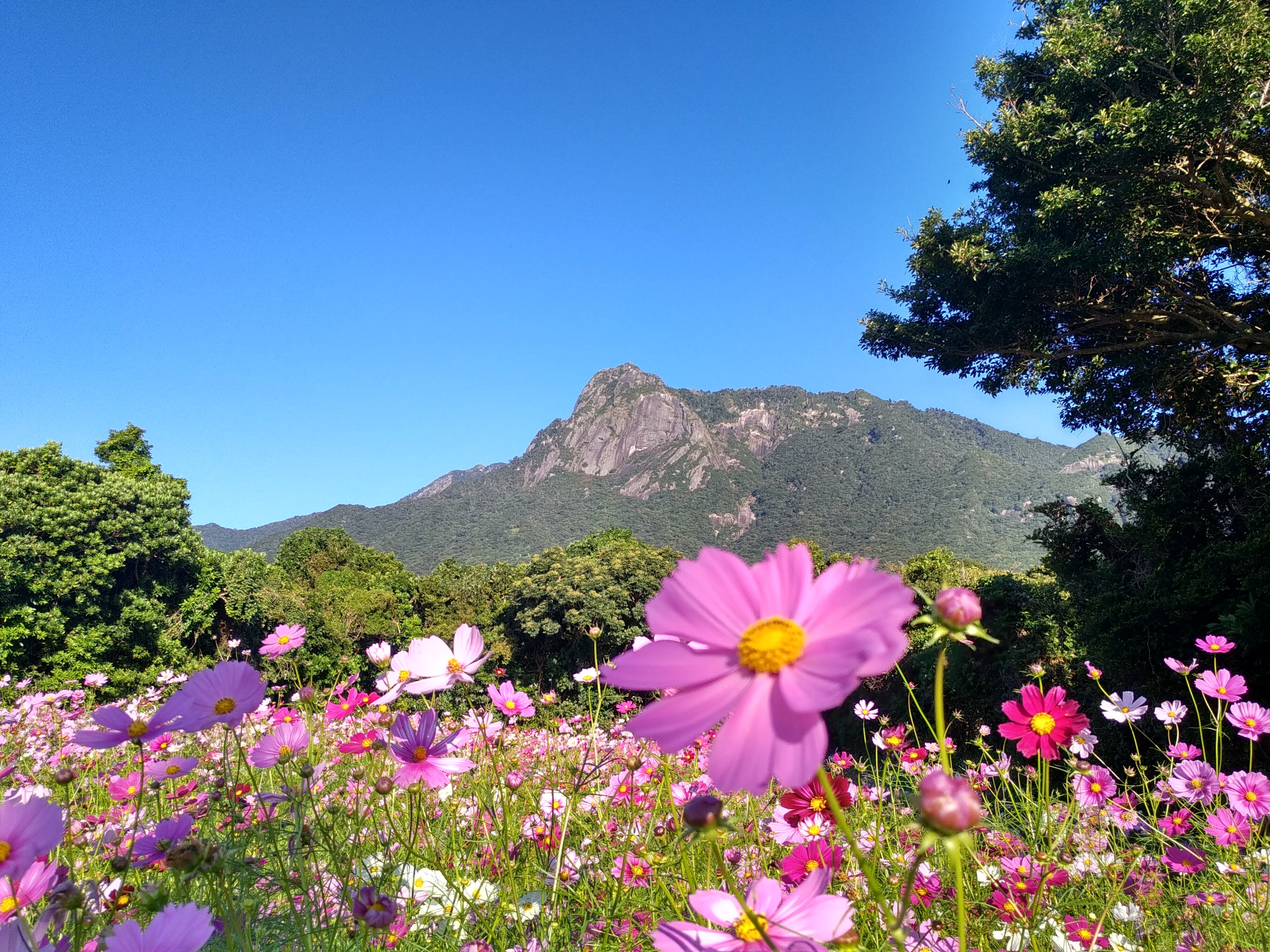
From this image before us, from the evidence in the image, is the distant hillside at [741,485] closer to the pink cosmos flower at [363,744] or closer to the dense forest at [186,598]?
the dense forest at [186,598]

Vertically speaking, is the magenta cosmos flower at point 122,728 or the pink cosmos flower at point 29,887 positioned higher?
the magenta cosmos flower at point 122,728

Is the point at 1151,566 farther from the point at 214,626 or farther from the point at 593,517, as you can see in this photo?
the point at 593,517

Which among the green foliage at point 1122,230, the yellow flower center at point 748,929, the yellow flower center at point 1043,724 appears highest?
the green foliage at point 1122,230

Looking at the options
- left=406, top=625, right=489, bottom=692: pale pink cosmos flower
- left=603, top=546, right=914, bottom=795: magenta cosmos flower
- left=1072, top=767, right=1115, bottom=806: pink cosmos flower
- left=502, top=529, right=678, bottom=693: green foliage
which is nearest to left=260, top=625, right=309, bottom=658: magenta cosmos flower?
left=406, top=625, right=489, bottom=692: pale pink cosmos flower

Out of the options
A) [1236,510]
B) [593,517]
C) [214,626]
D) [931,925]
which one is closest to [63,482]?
[214,626]

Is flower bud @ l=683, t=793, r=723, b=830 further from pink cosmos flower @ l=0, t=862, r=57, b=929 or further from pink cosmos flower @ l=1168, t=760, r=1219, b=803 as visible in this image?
pink cosmos flower @ l=1168, t=760, r=1219, b=803

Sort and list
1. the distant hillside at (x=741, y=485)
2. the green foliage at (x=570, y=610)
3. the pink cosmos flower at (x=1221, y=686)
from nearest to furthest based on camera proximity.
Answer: the pink cosmos flower at (x=1221, y=686) < the green foliage at (x=570, y=610) < the distant hillside at (x=741, y=485)

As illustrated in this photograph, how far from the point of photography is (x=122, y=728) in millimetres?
798

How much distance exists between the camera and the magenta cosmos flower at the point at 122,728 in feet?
2.29

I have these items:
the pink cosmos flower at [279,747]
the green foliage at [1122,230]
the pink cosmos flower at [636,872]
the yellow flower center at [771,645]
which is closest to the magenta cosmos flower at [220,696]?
the pink cosmos flower at [279,747]

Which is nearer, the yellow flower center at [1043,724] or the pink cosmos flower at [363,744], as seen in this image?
the yellow flower center at [1043,724]

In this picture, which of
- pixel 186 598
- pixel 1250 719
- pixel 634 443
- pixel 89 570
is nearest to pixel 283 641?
pixel 1250 719

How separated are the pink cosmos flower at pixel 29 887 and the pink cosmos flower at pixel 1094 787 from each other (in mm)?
1843

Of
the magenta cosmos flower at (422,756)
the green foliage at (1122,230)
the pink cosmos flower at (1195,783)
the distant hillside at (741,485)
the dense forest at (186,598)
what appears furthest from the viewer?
the distant hillside at (741,485)
